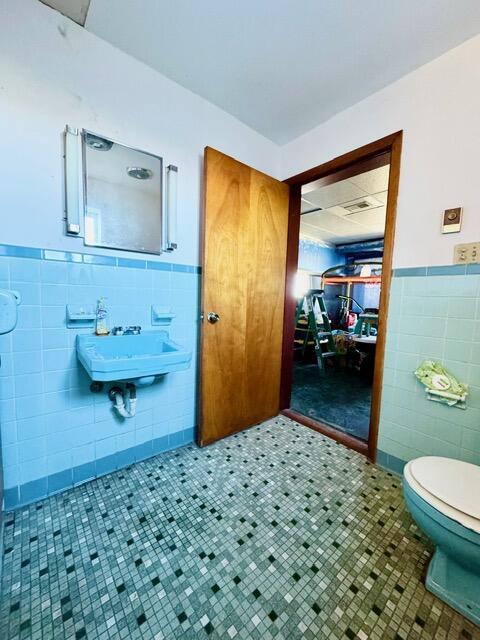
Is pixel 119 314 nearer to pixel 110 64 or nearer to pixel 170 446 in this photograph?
pixel 170 446

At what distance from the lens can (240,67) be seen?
1.51 meters

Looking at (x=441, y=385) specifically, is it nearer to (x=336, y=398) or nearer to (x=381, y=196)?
(x=336, y=398)

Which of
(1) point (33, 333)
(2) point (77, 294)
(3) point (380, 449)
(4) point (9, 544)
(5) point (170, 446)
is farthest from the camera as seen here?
(5) point (170, 446)

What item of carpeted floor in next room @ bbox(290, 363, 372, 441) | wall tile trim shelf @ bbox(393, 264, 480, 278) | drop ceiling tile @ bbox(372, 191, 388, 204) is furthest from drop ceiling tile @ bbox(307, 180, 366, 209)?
carpeted floor in next room @ bbox(290, 363, 372, 441)

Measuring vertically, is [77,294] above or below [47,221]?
below

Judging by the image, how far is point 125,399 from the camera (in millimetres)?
1566

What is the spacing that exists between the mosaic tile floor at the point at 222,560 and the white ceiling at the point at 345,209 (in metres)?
2.28

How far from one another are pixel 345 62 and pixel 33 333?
7.23 ft

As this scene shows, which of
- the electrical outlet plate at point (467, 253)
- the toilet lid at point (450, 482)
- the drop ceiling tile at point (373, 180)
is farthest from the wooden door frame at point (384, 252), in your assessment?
the drop ceiling tile at point (373, 180)

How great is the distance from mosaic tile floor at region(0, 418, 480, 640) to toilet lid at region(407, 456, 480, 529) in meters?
0.39

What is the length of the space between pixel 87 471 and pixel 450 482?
1763 millimetres

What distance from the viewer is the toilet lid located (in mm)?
875

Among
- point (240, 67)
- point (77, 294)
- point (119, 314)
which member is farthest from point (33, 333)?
point (240, 67)

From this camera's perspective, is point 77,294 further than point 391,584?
Yes
